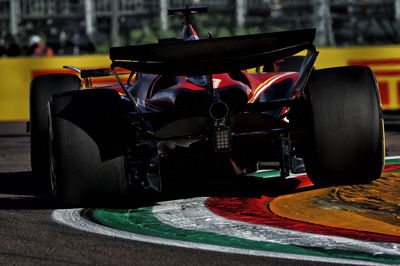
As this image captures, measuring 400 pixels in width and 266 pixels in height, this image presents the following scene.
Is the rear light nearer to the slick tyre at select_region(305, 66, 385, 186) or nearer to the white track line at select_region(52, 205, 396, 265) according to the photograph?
the slick tyre at select_region(305, 66, 385, 186)

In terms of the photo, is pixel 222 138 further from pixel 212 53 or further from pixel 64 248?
pixel 64 248

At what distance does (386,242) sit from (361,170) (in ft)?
4.77

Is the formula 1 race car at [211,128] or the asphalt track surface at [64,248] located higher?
the formula 1 race car at [211,128]

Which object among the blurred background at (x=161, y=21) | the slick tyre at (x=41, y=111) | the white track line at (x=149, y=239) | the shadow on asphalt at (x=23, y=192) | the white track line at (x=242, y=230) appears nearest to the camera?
the white track line at (x=149, y=239)

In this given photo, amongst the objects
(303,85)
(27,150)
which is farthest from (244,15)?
(303,85)

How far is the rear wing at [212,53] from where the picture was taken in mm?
5914

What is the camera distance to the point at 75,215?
6059mm

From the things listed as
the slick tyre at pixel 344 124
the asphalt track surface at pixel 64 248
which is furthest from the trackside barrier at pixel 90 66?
the slick tyre at pixel 344 124

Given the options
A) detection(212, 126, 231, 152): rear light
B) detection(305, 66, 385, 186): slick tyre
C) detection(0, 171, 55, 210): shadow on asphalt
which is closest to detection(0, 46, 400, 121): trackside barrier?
detection(0, 171, 55, 210): shadow on asphalt

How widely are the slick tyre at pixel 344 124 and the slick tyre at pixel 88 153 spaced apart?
1339 millimetres

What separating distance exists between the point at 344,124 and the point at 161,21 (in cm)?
1290

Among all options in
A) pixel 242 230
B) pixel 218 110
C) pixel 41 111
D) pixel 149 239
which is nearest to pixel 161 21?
pixel 41 111

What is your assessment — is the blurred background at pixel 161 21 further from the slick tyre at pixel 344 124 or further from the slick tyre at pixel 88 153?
the slick tyre at pixel 88 153

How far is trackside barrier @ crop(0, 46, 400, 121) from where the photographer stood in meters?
14.5
